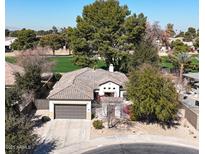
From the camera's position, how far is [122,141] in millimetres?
23109

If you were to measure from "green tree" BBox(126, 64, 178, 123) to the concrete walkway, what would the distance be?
92.0 inches

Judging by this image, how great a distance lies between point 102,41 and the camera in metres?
47.8

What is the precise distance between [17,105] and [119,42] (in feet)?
86.3

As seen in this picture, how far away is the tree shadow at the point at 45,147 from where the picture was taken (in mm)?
20711

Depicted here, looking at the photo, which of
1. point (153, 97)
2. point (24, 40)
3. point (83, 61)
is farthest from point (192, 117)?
point (24, 40)

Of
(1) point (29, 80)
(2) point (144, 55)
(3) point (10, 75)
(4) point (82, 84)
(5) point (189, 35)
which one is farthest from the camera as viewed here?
(5) point (189, 35)

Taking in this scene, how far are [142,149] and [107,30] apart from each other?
28345mm

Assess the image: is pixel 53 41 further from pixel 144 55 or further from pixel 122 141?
pixel 122 141

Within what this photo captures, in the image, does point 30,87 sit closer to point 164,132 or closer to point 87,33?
point 164,132

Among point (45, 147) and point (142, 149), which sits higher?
point (45, 147)

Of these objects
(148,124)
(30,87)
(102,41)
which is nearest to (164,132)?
(148,124)

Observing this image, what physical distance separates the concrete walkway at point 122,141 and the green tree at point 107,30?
24.8 meters

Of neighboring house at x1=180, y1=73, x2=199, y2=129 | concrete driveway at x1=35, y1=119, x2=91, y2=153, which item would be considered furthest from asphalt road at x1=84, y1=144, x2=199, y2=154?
neighboring house at x1=180, y1=73, x2=199, y2=129
